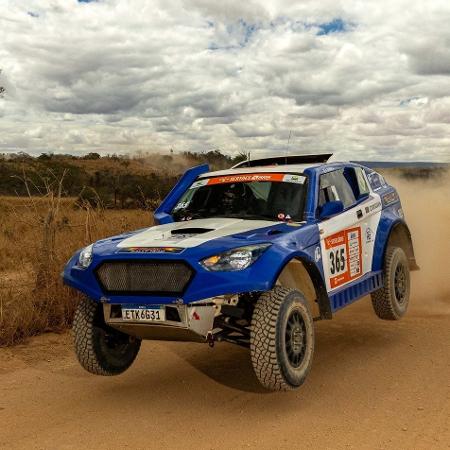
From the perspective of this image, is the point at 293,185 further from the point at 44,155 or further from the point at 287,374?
the point at 44,155

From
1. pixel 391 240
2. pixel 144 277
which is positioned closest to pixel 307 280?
pixel 144 277

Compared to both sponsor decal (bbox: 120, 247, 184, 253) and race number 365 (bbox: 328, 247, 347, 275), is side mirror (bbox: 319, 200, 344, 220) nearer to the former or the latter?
race number 365 (bbox: 328, 247, 347, 275)

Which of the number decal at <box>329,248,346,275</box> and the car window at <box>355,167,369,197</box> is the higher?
the car window at <box>355,167,369,197</box>

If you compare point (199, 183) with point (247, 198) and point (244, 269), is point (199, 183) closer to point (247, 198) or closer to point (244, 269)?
point (247, 198)

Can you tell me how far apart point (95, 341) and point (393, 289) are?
3563mm

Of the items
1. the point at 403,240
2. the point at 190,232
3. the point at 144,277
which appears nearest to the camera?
the point at 144,277

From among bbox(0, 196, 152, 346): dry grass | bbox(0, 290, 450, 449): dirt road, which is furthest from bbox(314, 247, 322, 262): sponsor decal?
bbox(0, 196, 152, 346): dry grass

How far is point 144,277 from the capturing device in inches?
200

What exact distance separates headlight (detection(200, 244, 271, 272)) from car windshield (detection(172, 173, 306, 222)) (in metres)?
1.15

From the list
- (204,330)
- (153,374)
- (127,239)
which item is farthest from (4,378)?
(204,330)

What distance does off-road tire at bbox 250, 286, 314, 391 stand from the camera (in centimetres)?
487

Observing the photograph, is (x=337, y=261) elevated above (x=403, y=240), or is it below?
above

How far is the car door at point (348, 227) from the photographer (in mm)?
6117

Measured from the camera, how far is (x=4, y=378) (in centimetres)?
642
